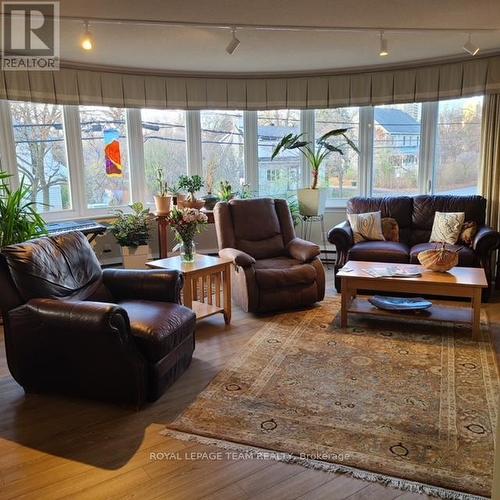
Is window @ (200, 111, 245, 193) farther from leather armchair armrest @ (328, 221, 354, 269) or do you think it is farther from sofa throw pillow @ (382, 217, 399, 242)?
sofa throw pillow @ (382, 217, 399, 242)

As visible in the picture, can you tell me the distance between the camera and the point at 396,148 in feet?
18.5

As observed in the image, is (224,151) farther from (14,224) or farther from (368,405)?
(368,405)

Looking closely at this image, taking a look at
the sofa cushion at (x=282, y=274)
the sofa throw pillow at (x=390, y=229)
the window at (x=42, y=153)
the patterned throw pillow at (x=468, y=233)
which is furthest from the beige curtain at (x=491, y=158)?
the window at (x=42, y=153)

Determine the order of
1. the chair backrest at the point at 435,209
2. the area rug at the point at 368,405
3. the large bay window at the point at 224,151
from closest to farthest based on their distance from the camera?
the area rug at the point at 368,405 < the chair backrest at the point at 435,209 < the large bay window at the point at 224,151

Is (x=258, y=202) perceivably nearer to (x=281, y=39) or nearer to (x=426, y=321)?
(x=281, y=39)

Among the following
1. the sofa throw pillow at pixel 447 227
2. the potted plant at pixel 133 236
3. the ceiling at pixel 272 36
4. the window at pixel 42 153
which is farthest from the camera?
the potted plant at pixel 133 236

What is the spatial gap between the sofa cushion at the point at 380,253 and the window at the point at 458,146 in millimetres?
1325

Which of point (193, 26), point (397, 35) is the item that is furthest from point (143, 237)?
point (397, 35)

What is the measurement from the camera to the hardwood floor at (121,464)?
194 centimetres

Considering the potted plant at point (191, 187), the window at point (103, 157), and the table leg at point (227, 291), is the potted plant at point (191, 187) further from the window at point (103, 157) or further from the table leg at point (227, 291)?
the table leg at point (227, 291)

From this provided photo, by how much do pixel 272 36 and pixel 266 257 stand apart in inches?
77.6

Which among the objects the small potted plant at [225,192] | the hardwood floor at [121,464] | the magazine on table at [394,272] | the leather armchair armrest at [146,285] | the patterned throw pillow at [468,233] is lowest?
the hardwood floor at [121,464]

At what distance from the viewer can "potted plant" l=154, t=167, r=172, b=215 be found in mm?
5293

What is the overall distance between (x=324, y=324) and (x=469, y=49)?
8.41 ft
